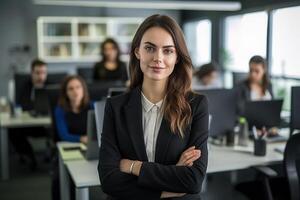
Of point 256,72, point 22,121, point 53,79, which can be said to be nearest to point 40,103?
point 22,121

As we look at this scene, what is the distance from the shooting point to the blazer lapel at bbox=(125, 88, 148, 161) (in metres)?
1.64

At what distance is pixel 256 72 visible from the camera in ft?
9.34

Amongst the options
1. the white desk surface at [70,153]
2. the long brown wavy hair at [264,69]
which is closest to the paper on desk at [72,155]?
the white desk surface at [70,153]

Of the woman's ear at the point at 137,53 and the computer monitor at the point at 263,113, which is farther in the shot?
the computer monitor at the point at 263,113

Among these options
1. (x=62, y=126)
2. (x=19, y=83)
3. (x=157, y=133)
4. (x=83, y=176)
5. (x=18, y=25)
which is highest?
→ (x=18, y=25)

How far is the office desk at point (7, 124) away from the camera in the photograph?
13.2 ft

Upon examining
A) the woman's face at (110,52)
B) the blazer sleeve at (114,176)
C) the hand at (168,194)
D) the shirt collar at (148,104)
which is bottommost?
the hand at (168,194)

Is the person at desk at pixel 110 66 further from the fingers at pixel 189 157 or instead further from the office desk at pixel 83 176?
the fingers at pixel 189 157

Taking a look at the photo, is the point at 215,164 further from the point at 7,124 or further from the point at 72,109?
the point at 7,124

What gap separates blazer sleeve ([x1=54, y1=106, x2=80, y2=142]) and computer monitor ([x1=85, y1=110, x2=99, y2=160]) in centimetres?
75

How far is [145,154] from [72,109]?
6.35 ft

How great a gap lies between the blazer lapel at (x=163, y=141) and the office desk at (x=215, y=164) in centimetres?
62

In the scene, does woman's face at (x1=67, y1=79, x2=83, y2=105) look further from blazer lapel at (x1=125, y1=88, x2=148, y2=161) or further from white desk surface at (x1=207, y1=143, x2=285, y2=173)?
blazer lapel at (x1=125, y1=88, x2=148, y2=161)

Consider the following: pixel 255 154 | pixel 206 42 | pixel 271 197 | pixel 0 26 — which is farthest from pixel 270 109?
pixel 0 26
